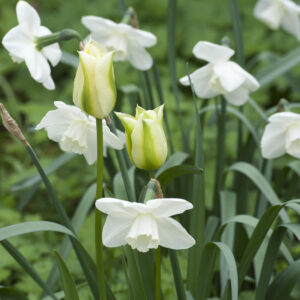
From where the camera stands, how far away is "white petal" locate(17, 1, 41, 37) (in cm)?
137

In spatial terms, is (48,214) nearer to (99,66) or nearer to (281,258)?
(281,258)

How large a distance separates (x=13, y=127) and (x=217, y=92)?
65 cm

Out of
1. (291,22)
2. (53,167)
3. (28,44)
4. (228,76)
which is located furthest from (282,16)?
(28,44)

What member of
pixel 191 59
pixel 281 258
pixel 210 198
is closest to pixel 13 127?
pixel 210 198

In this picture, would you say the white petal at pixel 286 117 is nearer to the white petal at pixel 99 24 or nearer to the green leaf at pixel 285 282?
the green leaf at pixel 285 282

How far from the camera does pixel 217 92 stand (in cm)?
154

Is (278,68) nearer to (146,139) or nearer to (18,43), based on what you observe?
(18,43)

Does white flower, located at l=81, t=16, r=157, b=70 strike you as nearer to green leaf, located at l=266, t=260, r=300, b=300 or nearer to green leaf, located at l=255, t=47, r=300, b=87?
green leaf, located at l=255, t=47, r=300, b=87

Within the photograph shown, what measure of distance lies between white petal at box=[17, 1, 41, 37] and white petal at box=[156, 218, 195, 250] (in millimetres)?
647

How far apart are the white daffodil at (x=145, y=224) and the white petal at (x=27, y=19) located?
0.60m

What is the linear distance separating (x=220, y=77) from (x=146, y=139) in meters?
0.56

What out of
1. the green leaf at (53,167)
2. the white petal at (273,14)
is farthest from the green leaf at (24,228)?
the white petal at (273,14)

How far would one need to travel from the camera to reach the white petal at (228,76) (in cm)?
146

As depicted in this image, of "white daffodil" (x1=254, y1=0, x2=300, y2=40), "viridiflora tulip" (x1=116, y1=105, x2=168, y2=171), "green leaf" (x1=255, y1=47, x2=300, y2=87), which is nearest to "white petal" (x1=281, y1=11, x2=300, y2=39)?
"white daffodil" (x1=254, y1=0, x2=300, y2=40)
